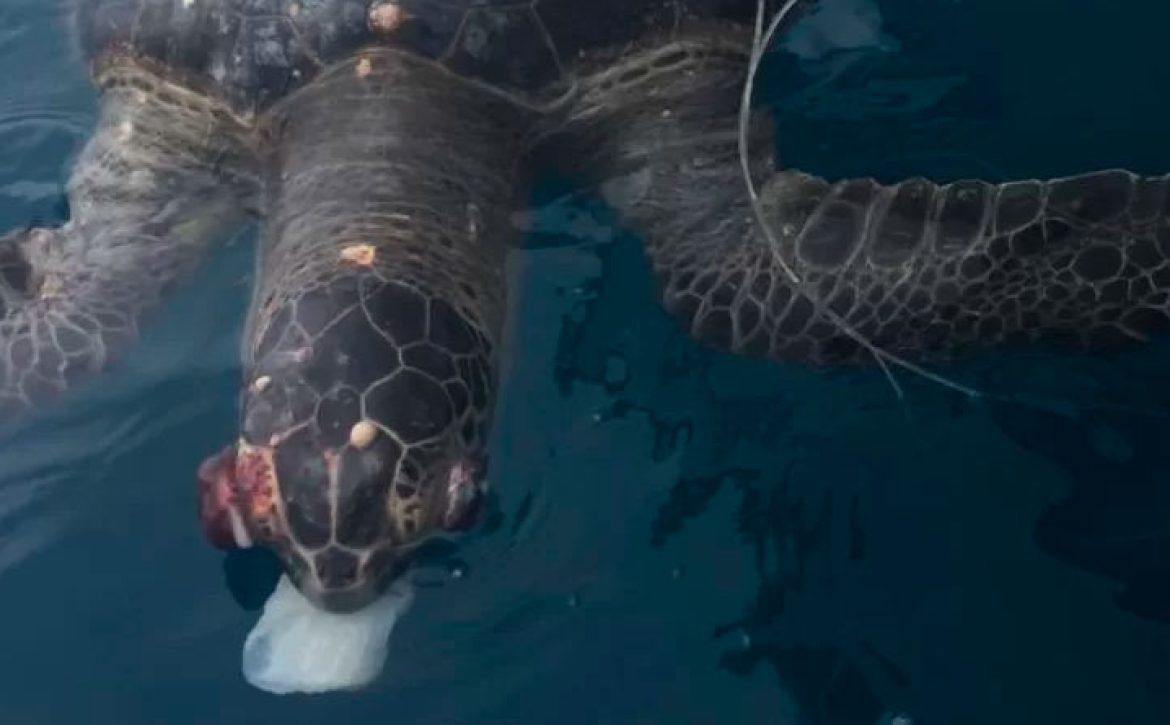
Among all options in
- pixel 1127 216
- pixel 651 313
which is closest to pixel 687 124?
pixel 651 313

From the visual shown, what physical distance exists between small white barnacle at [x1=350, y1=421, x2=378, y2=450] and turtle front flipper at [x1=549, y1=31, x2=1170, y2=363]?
2.76 ft

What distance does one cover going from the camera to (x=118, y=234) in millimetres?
3631

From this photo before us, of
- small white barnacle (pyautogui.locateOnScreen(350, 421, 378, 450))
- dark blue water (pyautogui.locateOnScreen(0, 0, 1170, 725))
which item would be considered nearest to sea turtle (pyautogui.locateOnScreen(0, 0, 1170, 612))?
small white barnacle (pyautogui.locateOnScreen(350, 421, 378, 450))

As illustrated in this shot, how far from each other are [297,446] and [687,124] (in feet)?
4.49

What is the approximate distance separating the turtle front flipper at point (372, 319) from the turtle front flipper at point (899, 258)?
369mm

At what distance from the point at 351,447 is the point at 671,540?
720mm

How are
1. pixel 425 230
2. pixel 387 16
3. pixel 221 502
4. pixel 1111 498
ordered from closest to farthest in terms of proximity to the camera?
pixel 221 502 < pixel 1111 498 < pixel 425 230 < pixel 387 16

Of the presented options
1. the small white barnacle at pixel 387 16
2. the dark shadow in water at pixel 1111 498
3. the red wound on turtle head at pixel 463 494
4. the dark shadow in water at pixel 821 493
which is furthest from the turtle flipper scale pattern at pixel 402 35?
the dark shadow in water at pixel 1111 498

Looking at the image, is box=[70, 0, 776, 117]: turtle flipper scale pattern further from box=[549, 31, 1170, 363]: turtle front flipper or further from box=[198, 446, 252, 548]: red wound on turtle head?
box=[198, 446, 252, 548]: red wound on turtle head

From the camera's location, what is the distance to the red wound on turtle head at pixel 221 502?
288 cm

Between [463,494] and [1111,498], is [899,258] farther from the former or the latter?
[463,494]

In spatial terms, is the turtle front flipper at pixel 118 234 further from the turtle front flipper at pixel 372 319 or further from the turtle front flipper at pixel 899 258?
the turtle front flipper at pixel 899 258

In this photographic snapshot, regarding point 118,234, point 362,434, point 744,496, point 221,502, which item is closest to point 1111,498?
point 744,496

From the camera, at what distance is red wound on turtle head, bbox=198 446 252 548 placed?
2.88 meters
